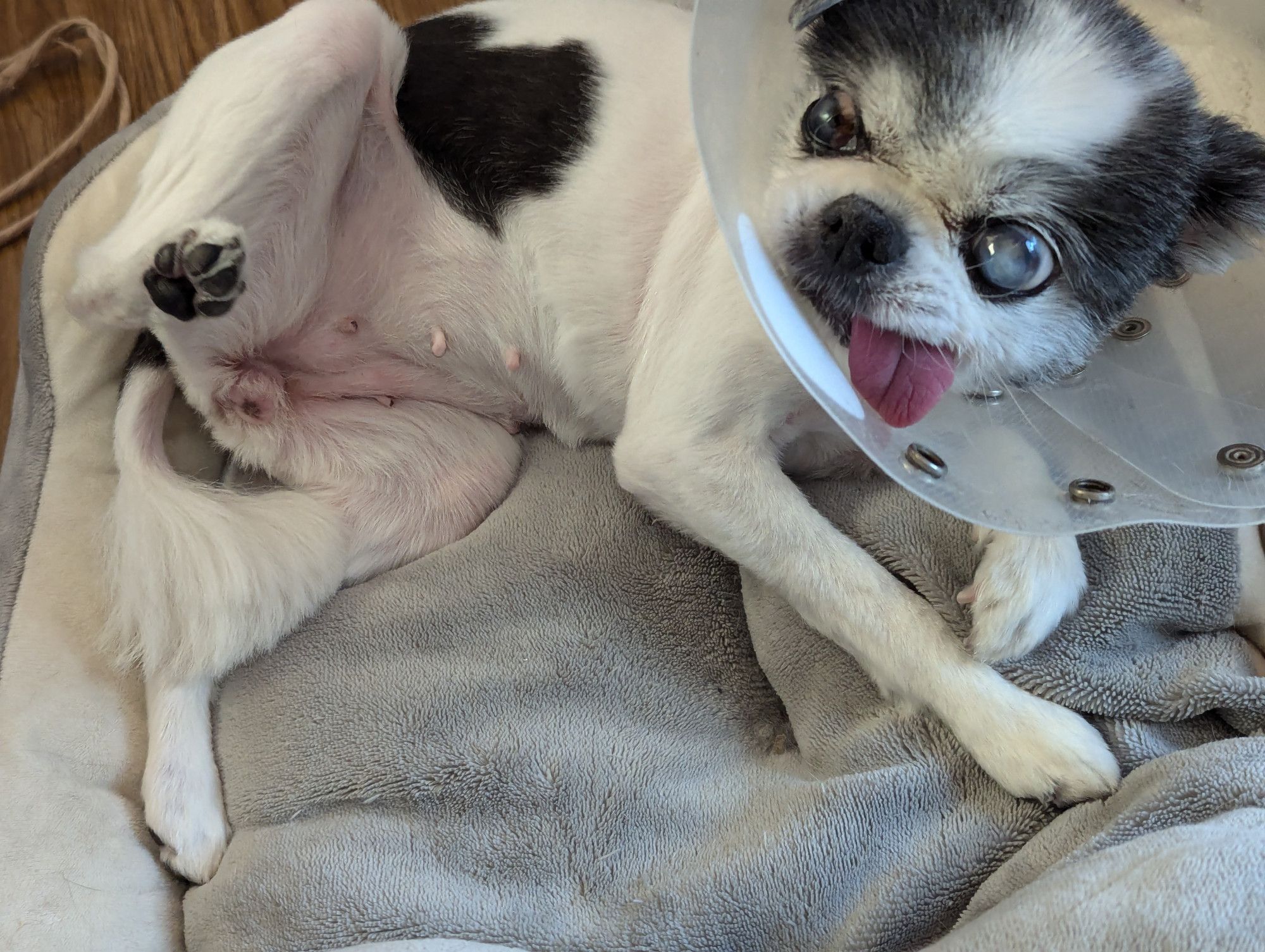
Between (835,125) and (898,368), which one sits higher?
(835,125)

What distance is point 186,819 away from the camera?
1.68m

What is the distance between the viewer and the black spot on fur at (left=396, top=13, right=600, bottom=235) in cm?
171

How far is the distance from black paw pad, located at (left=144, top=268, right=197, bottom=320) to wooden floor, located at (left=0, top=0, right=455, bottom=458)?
4.00 feet

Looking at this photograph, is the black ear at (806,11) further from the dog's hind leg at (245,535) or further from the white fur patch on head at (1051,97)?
the dog's hind leg at (245,535)

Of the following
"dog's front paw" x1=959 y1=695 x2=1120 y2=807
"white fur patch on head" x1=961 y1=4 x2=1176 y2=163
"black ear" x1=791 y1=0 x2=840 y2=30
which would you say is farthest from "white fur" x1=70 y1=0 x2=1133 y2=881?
"white fur patch on head" x1=961 y1=4 x2=1176 y2=163

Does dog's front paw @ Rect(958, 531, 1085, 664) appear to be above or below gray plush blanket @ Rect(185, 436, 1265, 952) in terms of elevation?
above

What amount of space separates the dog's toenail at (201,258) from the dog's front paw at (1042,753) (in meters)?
1.45

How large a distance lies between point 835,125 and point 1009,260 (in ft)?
0.88

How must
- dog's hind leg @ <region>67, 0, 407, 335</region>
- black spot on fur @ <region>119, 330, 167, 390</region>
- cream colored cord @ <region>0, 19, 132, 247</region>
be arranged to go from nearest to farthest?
dog's hind leg @ <region>67, 0, 407, 335</region>
black spot on fur @ <region>119, 330, 167, 390</region>
cream colored cord @ <region>0, 19, 132, 247</region>

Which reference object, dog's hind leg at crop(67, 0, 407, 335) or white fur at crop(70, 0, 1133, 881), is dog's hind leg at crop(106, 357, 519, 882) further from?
dog's hind leg at crop(67, 0, 407, 335)

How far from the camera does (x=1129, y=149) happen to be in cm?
110

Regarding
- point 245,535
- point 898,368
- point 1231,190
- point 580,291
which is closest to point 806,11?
point 898,368

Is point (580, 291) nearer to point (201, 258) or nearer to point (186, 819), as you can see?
point (201, 258)

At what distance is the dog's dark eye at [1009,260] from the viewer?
43.4 inches
